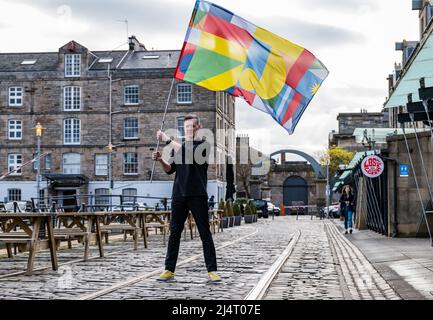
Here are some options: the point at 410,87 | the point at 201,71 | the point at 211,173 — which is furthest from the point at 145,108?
the point at 201,71

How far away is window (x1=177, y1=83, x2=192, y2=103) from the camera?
62.1 meters

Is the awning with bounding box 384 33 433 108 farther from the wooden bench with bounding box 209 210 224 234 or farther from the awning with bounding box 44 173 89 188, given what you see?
the awning with bounding box 44 173 89 188

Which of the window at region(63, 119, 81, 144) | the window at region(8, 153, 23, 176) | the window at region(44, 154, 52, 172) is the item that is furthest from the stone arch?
the window at region(8, 153, 23, 176)

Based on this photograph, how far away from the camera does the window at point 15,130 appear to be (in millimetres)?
63312

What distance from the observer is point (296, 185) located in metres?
90.7

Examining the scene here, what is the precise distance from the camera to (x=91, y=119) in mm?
62750

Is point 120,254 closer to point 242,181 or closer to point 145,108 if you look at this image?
point 145,108

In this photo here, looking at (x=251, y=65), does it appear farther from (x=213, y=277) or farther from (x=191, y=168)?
(x=213, y=277)

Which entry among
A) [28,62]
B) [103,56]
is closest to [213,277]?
[103,56]

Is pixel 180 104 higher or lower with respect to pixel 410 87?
higher

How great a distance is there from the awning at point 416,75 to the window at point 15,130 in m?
51.2

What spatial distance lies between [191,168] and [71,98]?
56099mm

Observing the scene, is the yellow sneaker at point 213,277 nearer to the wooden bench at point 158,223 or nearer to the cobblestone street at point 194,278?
the cobblestone street at point 194,278
